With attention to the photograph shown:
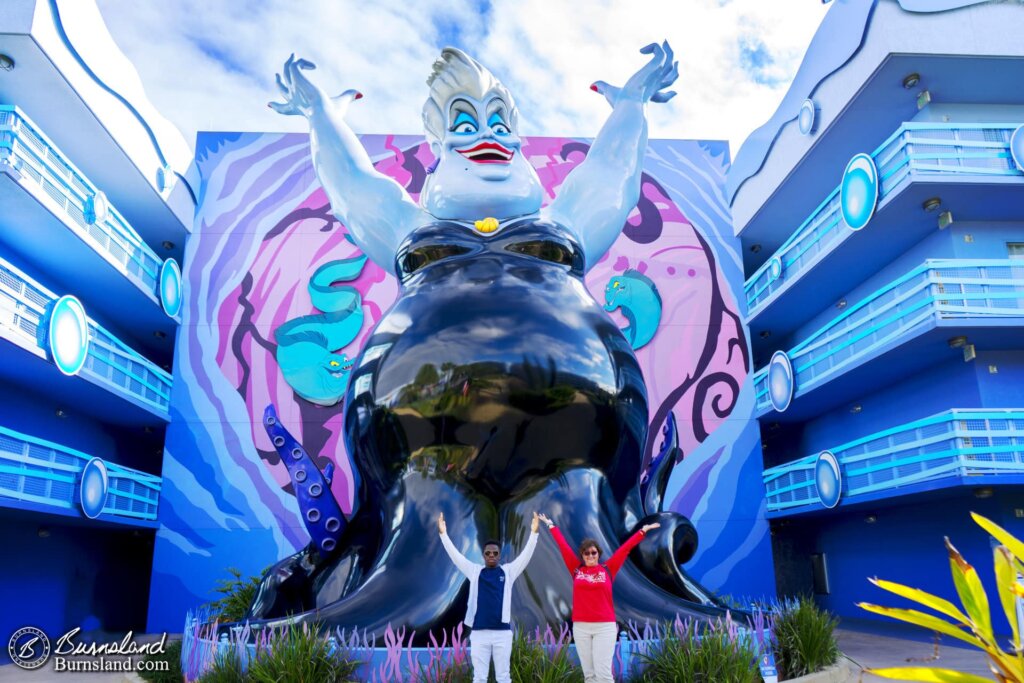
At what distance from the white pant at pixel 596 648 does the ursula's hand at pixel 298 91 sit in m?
5.69

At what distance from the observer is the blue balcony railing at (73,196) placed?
13.1 metres

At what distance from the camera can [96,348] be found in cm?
1609

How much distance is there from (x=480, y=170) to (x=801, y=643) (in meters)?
4.71

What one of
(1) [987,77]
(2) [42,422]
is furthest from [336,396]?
(1) [987,77]

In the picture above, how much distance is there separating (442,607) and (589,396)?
1.87m

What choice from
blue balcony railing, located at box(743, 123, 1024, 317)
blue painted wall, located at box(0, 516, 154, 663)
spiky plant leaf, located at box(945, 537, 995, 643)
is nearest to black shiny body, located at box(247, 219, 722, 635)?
spiky plant leaf, located at box(945, 537, 995, 643)

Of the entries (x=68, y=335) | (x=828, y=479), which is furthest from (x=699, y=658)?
(x=68, y=335)

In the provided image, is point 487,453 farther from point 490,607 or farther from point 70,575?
point 70,575

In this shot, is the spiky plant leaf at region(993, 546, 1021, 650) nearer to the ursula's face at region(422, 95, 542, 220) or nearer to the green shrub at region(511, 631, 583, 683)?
the green shrub at region(511, 631, 583, 683)

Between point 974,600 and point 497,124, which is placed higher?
point 497,124

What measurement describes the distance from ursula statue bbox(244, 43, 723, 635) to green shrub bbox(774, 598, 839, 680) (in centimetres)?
57

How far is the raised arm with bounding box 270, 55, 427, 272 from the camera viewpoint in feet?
25.2

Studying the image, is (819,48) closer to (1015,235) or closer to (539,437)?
(1015,235)

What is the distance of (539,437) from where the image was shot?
6.05 meters
